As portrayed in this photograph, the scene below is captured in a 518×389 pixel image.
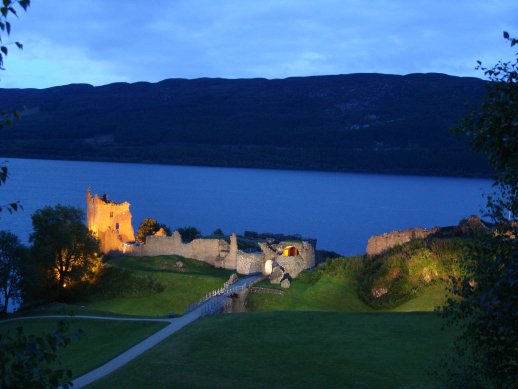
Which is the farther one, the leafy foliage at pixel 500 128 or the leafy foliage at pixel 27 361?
the leafy foliage at pixel 500 128

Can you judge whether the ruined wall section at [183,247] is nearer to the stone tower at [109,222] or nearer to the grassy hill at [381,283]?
the stone tower at [109,222]

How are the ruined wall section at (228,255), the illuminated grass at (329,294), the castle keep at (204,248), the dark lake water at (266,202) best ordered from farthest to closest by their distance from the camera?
the dark lake water at (266,202) < the ruined wall section at (228,255) < the castle keep at (204,248) < the illuminated grass at (329,294)

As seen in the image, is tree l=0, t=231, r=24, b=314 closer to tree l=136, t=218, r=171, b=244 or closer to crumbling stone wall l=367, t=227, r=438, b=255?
crumbling stone wall l=367, t=227, r=438, b=255

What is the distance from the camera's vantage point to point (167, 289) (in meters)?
39.8

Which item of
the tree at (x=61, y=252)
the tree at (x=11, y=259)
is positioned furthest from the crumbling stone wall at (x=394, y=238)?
the tree at (x=11, y=259)

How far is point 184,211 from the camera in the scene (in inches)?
4582

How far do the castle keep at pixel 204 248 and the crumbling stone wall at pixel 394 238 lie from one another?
13.9 ft

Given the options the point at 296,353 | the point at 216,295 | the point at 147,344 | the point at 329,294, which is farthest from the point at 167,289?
the point at 296,353

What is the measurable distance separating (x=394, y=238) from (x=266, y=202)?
100 m

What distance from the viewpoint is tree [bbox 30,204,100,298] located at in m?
41.1

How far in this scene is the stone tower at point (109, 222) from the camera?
163 feet

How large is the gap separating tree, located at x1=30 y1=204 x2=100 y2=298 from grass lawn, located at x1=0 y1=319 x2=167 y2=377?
10.9 m

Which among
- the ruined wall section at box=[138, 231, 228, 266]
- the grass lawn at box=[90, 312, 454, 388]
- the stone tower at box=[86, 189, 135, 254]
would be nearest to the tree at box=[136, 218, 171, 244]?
the stone tower at box=[86, 189, 135, 254]

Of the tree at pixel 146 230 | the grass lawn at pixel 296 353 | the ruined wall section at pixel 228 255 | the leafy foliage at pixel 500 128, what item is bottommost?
the grass lawn at pixel 296 353
